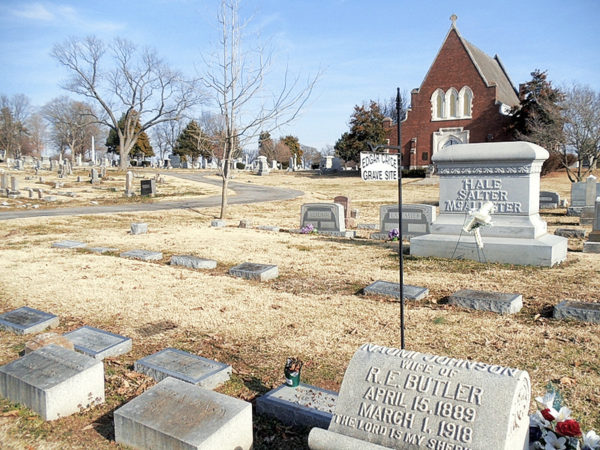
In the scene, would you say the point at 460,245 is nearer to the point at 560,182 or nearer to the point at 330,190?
the point at 330,190

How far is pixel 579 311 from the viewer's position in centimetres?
524

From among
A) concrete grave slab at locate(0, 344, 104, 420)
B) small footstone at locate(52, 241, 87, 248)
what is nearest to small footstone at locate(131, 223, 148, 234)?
small footstone at locate(52, 241, 87, 248)

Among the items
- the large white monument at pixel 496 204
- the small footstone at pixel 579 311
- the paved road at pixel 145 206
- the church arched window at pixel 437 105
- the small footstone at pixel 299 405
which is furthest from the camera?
the church arched window at pixel 437 105

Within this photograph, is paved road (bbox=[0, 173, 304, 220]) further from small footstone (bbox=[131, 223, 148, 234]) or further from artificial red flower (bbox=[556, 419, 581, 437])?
artificial red flower (bbox=[556, 419, 581, 437])

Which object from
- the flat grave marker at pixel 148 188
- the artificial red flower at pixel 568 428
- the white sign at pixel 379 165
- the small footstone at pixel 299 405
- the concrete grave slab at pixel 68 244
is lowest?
the small footstone at pixel 299 405

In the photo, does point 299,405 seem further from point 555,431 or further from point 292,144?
point 292,144

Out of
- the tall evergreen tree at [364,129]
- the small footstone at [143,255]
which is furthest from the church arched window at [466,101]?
the small footstone at [143,255]

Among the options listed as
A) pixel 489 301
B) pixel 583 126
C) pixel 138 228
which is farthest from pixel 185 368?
pixel 583 126

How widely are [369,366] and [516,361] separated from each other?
2.29 m

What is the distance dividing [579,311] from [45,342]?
215 inches

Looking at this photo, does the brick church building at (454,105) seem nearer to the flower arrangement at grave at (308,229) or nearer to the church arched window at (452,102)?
the church arched window at (452,102)

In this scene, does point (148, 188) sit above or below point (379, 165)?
below

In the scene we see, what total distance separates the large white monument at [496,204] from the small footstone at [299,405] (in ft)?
19.1

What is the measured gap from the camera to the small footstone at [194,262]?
28.6 ft
